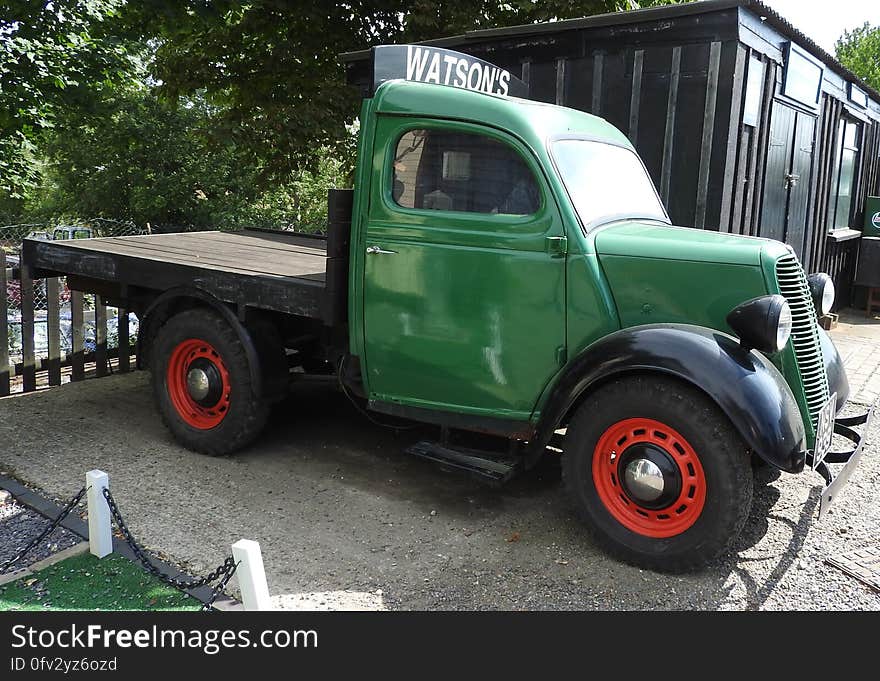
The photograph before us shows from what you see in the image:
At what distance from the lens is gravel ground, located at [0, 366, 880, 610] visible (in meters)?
3.56

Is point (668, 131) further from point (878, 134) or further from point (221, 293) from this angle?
point (878, 134)

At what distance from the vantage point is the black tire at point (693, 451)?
11.5 ft

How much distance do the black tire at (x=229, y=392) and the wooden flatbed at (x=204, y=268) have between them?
0.77 ft

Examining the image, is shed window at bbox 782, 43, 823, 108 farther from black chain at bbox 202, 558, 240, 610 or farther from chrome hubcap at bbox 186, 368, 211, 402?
black chain at bbox 202, 558, 240, 610

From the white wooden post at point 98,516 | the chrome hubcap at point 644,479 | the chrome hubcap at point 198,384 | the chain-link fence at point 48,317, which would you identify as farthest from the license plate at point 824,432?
the chain-link fence at point 48,317

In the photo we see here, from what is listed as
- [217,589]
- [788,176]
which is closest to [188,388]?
[217,589]

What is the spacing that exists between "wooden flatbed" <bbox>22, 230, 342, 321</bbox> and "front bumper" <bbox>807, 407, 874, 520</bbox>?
2.67m

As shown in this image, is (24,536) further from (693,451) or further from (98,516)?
(693,451)

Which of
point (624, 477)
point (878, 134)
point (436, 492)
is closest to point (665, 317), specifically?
point (624, 477)

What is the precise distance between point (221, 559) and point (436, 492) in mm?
1378

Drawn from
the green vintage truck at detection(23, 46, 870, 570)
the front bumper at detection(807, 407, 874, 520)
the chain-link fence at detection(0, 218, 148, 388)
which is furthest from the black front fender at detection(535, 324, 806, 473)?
the chain-link fence at detection(0, 218, 148, 388)

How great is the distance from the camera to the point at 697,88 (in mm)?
6566

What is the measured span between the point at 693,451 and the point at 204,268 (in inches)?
125

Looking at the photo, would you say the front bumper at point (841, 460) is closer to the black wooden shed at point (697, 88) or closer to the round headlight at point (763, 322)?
the round headlight at point (763, 322)
